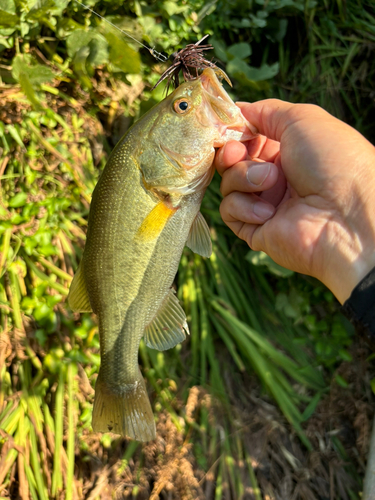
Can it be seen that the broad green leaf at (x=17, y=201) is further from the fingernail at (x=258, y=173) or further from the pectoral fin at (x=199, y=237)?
the fingernail at (x=258, y=173)

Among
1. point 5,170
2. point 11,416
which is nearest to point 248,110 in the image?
point 5,170

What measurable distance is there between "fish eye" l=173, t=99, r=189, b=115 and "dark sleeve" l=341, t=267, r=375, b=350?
2.61ft

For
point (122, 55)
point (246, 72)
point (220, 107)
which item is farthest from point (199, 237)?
point (246, 72)

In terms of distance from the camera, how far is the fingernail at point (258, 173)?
1.41m

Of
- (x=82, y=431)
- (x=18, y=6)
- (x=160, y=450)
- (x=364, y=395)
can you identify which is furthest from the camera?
(x=364, y=395)

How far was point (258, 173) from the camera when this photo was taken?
1.42 metres

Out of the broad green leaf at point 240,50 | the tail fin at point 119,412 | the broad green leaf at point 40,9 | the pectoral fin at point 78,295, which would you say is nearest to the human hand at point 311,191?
the pectoral fin at point 78,295

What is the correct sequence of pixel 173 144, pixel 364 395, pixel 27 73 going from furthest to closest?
pixel 364 395 → pixel 27 73 → pixel 173 144

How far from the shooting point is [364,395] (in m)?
2.69

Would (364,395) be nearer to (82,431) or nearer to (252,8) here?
(82,431)

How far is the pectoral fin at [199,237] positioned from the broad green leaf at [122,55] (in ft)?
3.86

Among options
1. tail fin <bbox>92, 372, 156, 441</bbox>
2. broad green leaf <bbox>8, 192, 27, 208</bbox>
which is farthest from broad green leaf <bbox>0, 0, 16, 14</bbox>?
tail fin <bbox>92, 372, 156, 441</bbox>

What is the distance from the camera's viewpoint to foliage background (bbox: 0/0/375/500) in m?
2.00

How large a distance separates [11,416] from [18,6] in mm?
2024
